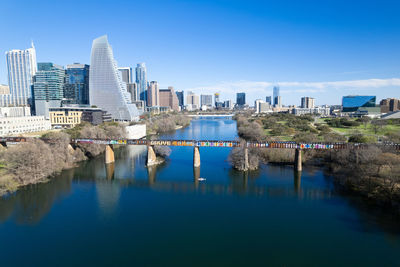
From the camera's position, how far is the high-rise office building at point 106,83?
8538cm

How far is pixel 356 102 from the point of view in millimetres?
132500

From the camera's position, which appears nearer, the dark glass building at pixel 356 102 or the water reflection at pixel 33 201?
the water reflection at pixel 33 201

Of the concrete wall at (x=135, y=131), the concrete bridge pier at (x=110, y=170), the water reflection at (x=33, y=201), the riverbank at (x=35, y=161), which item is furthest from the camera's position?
the concrete wall at (x=135, y=131)

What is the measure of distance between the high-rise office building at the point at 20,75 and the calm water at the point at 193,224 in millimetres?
99014

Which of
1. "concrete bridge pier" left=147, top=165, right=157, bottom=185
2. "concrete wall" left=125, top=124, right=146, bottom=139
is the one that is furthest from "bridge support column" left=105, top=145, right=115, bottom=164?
"concrete wall" left=125, top=124, right=146, bottom=139

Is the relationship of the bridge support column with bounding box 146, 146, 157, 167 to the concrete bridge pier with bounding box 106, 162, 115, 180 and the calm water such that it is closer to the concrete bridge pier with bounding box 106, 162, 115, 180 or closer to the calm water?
the concrete bridge pier with bounding box 106, 162, 115, 180

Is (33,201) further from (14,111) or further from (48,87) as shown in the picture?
(48,87)

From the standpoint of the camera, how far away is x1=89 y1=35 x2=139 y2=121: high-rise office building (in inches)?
3361

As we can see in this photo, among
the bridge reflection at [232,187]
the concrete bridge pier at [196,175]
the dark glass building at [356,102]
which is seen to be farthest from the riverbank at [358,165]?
the dark glass building at [356,102]

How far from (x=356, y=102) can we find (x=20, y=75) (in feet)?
516

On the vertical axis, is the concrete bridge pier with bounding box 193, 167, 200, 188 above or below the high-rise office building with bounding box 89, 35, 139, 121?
below

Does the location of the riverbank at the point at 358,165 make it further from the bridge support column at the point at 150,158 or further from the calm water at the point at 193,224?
the bridge support column at the point at 150,158

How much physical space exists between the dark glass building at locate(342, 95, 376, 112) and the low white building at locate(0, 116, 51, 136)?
133 m

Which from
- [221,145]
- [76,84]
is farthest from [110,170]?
[76,84]
